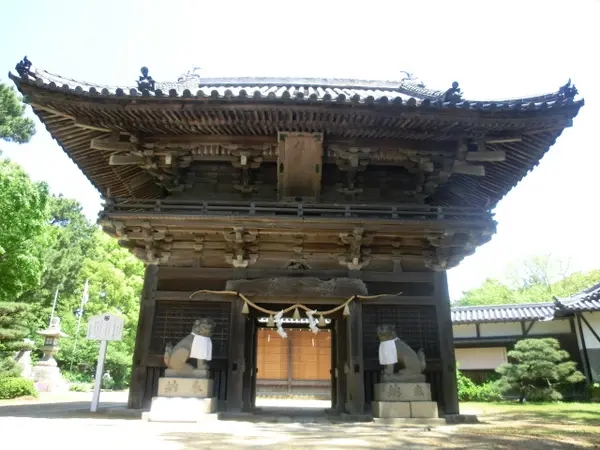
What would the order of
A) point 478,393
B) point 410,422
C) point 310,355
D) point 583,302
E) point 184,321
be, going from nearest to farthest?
point 410,422 → point 184,321 → point 583,302 → point 478,393 → point 310,355

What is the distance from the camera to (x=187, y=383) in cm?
764

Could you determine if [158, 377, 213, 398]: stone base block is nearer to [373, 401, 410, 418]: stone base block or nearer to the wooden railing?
the wooden railing

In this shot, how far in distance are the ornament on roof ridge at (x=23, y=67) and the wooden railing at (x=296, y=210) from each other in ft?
8.21

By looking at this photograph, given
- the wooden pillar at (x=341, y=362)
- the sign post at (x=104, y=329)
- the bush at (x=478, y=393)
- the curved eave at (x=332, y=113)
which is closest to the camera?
the curved eave at (x=332, y=113)

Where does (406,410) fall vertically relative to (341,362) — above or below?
below

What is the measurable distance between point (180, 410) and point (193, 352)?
3.30ft

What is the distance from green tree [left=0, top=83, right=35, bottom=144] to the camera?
2212 centimetres

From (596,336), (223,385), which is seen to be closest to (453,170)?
(223,385)

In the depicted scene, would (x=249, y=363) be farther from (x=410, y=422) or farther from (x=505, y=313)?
(x=505, y=313)

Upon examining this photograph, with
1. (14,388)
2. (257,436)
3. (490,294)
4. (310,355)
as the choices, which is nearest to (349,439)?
(257,436)

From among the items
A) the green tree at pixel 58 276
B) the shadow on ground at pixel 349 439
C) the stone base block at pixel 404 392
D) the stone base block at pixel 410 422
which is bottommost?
the shadow on ground at pixel 349 439

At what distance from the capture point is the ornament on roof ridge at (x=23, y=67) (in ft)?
23.7

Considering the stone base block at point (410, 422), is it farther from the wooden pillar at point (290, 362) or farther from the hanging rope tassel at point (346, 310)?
the wooden pillar at point (290, 362)


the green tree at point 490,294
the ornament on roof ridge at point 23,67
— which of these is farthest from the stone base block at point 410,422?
the green tree at point 490,294
